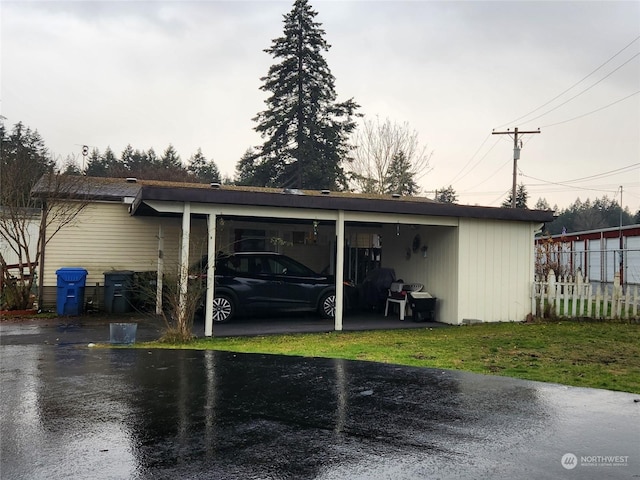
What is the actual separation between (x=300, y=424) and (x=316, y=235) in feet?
37.5

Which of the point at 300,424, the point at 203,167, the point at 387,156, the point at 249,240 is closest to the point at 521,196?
the point at 387,156

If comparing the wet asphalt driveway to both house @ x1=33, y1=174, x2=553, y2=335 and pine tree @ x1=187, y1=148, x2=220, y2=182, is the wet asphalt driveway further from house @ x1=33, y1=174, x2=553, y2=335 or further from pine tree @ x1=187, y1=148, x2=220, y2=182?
pine tree @ x1=187, y1=148, x2=220, y2=182

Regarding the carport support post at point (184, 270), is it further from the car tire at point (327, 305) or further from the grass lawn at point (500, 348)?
the car tire at point (327, 305)

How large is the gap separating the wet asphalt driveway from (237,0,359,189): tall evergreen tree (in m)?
27.3

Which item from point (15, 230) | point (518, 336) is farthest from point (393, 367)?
point (15, 230)

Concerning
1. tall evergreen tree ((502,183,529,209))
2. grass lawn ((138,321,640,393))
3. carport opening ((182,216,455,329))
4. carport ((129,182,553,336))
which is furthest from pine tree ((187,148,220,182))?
grass lawn ((138,321,640,393))

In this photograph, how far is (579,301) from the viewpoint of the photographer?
11.9m

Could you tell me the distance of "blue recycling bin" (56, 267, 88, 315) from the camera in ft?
38.2

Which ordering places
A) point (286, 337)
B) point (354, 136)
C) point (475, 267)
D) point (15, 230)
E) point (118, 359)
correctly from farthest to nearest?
point (354, 136)
point (15, 230)
point (475, 267)
point (286, 337)
point (118, 359)

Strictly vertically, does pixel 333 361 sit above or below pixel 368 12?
below

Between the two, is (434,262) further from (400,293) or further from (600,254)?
(600,254)

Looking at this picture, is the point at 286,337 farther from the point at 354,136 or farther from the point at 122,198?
the point at 354,136

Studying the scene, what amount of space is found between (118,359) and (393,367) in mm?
4106

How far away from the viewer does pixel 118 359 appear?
285 inches
